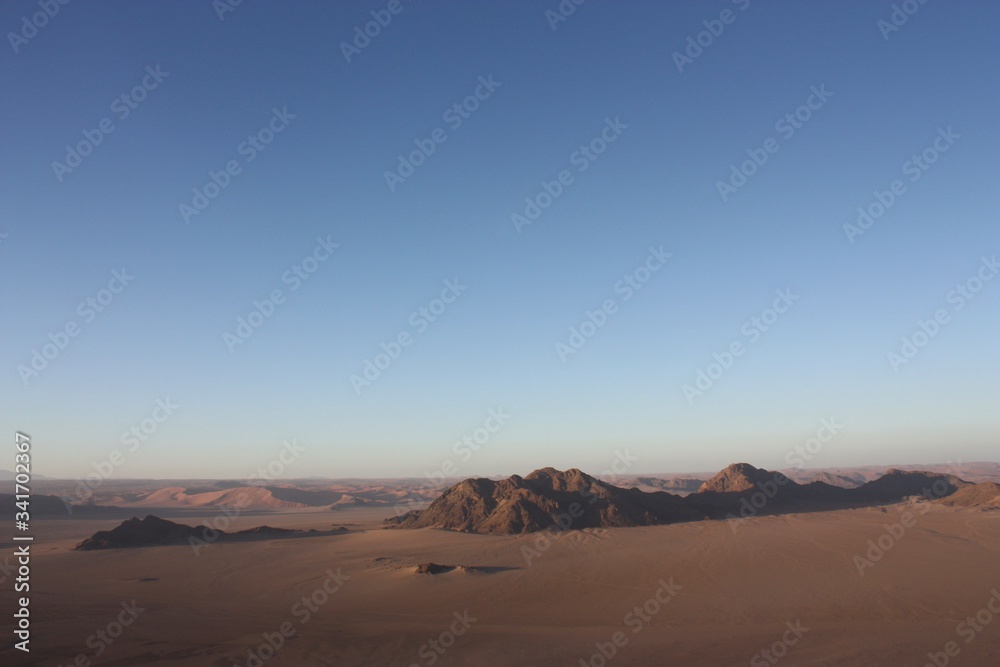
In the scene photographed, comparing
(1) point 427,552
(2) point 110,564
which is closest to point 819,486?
(1) point 427,552

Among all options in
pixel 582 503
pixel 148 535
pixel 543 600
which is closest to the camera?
pixel 543 600

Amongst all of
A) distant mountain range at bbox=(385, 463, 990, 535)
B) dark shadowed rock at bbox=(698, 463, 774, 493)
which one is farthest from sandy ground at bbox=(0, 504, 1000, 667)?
dark shadowed rock at bbox=(698, 463, 774, 493)

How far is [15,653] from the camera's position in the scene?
44.2ft

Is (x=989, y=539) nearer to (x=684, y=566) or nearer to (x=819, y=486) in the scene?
(x=684, y=566)

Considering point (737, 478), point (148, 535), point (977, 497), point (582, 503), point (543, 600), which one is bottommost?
point (543, 600)

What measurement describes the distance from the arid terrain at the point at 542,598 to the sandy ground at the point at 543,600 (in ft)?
0.32

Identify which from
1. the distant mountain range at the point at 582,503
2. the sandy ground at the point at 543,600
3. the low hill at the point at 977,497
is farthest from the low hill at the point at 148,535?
the low hill at the point at 977,497

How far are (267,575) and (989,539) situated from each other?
3963 centimetres

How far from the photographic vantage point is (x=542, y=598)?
21.8 metres

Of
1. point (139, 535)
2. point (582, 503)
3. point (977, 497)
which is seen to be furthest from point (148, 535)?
point (977, 497)

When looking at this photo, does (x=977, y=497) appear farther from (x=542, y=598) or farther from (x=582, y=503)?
(x=542, y=598)

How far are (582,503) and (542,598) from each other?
23616 millimetres

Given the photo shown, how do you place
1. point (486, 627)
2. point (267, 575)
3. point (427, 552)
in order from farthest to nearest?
point (427, 552) → point (267, 575) → point (486, 627)

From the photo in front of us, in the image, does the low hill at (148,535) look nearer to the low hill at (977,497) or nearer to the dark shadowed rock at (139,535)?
the dark shadowed rock at (139,535)
